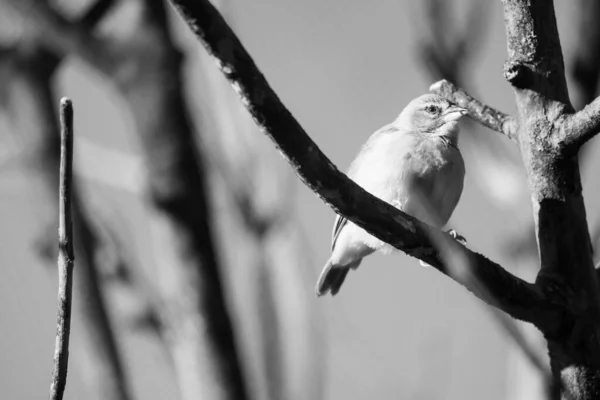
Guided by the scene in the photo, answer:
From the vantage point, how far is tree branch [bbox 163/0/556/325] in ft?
6.56

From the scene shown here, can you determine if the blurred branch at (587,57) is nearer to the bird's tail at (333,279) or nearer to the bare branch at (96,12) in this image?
the bare branch at (96,12)

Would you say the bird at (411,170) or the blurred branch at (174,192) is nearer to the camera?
the blurred branch at (174,192)

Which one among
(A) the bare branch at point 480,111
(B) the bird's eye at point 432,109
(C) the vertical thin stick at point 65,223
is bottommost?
(C) the vertical thin stick at point 65,223

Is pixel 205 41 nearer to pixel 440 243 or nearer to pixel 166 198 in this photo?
pixel 440 243

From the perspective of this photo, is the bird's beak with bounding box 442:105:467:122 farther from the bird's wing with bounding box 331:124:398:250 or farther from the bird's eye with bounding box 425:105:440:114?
the bird's wing with bounding box 331:124:398:250

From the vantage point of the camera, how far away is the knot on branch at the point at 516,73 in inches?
111

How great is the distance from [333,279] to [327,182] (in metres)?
4.09

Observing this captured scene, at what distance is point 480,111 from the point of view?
3.29 m

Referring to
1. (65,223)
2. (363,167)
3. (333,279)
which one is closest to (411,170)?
(363,167)

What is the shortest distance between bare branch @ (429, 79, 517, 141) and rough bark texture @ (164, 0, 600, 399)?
4.2 inches

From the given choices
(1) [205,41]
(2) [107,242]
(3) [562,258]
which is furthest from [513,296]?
(2) [107,242]

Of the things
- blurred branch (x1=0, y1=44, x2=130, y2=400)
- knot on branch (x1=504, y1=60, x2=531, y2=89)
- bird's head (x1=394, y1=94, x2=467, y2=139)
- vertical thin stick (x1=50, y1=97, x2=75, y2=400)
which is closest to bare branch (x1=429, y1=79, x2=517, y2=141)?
knot on branch (x1=504, y1=60, x2=531, y2=89)

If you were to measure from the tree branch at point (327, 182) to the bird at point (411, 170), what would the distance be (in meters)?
1.65

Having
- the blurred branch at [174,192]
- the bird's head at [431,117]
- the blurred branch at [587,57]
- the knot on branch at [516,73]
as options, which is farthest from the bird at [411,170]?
the knot on branch at [516,73]
